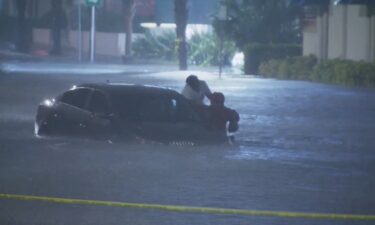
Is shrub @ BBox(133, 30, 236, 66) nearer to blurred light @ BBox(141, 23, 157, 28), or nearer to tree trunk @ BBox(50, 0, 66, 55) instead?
tree trunk @ BBox(50, 0, 66, 55)

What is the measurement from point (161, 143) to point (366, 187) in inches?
197

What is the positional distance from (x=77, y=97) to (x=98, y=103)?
76cm

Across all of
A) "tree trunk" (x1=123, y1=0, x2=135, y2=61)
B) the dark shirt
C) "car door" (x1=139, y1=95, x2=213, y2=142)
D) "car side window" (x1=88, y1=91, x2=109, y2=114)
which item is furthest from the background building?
"car side window" (x1=88, y1=91, x2=109, y2=114)

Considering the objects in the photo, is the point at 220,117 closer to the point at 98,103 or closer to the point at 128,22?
the point at 98,103

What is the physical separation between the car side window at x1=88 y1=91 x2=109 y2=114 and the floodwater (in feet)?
2.01

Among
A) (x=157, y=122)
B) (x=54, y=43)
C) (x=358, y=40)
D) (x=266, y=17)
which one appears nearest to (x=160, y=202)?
(x=157, y=122)

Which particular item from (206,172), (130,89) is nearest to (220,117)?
(130,89)

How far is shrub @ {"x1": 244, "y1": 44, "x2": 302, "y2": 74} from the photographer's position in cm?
5262

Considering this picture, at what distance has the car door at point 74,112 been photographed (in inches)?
762

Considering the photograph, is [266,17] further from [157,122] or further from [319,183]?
[319,183]

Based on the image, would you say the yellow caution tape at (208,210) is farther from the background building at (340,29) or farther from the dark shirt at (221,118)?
the background building at (340,29)

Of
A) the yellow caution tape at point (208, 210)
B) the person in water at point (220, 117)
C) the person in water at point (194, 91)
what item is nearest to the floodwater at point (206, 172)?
the yellow caution tape at point (208, 210)

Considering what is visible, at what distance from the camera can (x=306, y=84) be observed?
43.2 m

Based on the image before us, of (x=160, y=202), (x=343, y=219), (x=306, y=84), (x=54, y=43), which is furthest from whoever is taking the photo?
(x=54, y=43)
